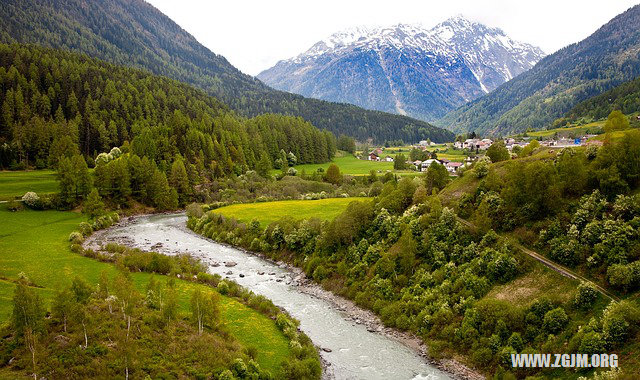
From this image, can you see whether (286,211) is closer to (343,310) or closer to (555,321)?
(343,310)

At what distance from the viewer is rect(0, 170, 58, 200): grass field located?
312ft

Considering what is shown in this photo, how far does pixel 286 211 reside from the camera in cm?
8819

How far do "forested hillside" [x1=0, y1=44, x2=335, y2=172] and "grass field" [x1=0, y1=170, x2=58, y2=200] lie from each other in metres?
6.78

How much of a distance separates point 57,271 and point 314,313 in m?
34.2

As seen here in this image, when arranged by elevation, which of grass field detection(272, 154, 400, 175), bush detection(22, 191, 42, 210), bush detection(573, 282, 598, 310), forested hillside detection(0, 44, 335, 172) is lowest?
bush detection(573, 282, 598, 310)

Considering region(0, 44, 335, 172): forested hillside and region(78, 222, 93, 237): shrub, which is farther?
region(0, 44, 335, 172): forested hillside

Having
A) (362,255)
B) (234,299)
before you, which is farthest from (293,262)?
(234,299)

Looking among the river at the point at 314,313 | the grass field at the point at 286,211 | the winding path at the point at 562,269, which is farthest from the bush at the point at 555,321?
the grass field at the point at 286,211

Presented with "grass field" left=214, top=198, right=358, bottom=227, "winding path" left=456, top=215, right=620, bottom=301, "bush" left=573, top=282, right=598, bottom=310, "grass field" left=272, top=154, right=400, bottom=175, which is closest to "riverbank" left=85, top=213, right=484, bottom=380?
"bush" left=573, top=282, right=598, bottom=310

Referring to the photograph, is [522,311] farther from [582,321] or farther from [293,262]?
[293,262]

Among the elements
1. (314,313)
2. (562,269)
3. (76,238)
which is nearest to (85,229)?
(76,238)

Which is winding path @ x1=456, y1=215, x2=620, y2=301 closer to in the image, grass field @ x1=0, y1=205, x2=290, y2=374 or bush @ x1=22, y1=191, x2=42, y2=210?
grass field @ x1=0, y1=205, x2=290, y2=374

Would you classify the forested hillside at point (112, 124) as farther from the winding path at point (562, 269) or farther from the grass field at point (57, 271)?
the winding path at point (562, 269)

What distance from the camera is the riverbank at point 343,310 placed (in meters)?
36.3
